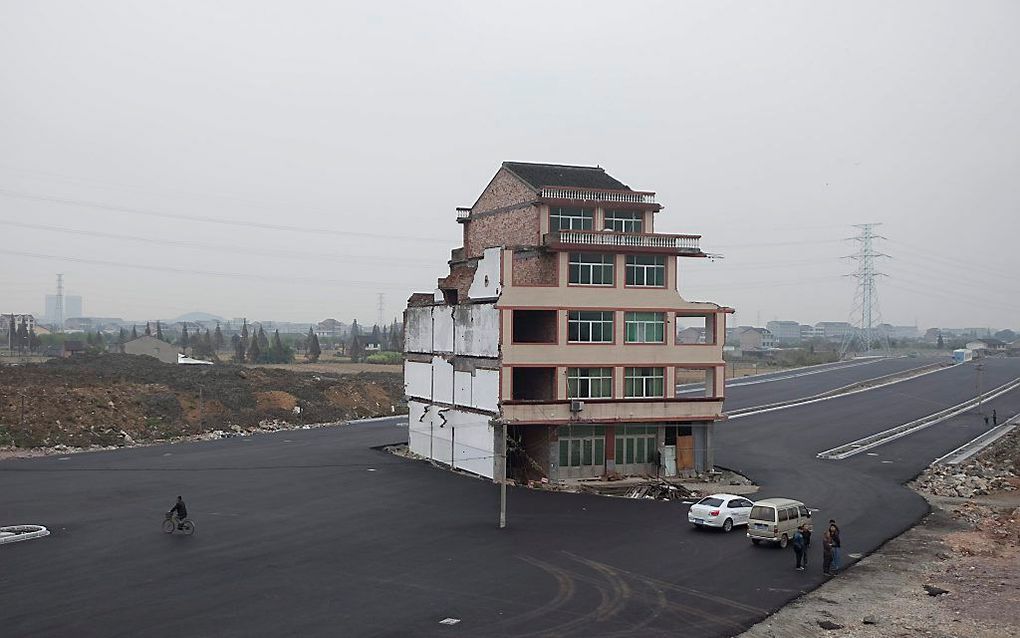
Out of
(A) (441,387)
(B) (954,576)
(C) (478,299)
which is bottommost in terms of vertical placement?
(B) (954,576)

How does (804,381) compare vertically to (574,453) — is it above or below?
above

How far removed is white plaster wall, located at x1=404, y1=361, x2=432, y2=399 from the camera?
63.4m

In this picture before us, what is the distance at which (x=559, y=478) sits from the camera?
173ft

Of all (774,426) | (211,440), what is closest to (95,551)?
(211,440)

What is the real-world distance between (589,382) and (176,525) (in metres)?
24.7

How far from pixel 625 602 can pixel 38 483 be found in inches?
1437

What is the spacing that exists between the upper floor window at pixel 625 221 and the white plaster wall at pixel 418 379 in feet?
53.0

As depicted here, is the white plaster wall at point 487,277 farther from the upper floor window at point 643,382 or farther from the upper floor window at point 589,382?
the upper floor window at point 643,382

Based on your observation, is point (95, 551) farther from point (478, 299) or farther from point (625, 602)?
point (478, 299)

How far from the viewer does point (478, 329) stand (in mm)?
54781

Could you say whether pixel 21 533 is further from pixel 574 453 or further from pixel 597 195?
pixel 597 195

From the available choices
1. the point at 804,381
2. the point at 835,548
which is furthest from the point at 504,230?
the point at 804,381

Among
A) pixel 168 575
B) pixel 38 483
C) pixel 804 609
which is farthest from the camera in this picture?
pixel 38 483

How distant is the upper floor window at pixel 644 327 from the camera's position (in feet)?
177
